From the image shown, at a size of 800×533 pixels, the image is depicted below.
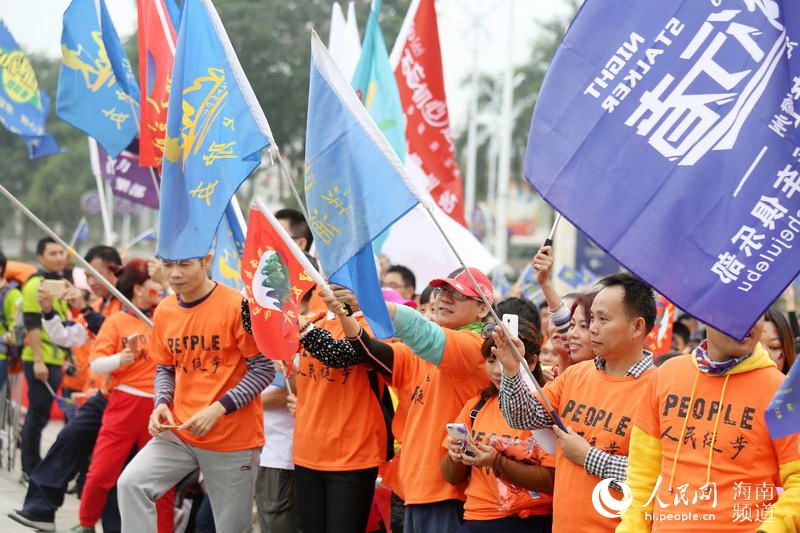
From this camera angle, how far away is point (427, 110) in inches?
400

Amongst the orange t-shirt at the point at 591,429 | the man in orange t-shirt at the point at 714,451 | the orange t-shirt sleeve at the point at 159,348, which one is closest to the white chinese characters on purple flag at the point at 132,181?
the orange t-shirt sleeve at the point at 159,348

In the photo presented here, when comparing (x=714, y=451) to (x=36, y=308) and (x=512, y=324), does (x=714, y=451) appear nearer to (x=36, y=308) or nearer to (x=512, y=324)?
(x=512, y=324)

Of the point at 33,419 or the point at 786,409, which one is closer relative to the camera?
the point at 786,409

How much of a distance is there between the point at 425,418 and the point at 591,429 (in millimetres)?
1321

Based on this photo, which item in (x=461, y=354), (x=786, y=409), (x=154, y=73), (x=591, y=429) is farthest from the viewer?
(x=154, y=73)

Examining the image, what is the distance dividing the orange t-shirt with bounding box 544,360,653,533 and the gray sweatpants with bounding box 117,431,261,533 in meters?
2.32

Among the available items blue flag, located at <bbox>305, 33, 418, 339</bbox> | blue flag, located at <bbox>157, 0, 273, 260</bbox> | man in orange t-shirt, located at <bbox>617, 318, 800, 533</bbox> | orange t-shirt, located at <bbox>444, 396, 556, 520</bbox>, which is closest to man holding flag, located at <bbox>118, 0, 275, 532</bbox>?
blue flag, located at <bbox>157, 0, 273, 260</bbox>

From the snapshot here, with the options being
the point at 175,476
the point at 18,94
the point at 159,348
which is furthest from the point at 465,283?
the point at 18,94

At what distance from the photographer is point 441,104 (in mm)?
10125

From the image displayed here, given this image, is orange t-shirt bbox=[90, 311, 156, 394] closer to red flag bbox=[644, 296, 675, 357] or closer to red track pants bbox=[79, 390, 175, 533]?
red track pants bbox=[79, 390, 175, 533]

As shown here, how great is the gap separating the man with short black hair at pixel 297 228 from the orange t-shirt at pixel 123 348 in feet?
4.11

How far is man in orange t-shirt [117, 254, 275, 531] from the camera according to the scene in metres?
6.37

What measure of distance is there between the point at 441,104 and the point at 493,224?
39.5 meters

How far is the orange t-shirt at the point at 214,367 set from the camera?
6410mm
